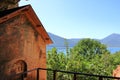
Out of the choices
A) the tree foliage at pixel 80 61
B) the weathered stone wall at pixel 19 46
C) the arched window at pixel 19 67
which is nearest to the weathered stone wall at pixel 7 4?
the weathered stone wall at pixel 19 46

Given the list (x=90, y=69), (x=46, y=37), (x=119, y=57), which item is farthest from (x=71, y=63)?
(x=119, y=57)

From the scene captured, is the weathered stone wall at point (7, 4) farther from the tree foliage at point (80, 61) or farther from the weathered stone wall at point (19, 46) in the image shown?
the tree foliage at point (80, 61)

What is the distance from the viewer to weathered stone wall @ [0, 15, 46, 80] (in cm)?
1542

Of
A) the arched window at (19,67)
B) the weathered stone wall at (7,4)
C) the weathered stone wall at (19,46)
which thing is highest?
the weathered stone wall at (7,4)

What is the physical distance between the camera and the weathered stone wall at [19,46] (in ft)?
50.6

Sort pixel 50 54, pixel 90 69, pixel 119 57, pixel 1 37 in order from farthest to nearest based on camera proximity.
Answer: pixel 119 57 → pixel 50 54 → pixel 90 69 → pixel 1 37

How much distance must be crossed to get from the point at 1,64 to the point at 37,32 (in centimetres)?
430

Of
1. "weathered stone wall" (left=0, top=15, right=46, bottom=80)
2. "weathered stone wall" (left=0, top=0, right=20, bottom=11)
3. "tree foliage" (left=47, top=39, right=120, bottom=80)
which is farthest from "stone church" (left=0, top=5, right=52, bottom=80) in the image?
"tree foliage" (left=47, top=39, right=120, bottom=80)

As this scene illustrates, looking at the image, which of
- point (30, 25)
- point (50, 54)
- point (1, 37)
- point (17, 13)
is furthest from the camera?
point (50, 54)

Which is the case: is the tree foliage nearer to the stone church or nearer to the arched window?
the stone church

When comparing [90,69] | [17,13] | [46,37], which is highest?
[17,13]

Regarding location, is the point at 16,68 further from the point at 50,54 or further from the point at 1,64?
the point at 50,54

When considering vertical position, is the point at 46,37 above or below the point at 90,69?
above

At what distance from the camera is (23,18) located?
16.9 metres
